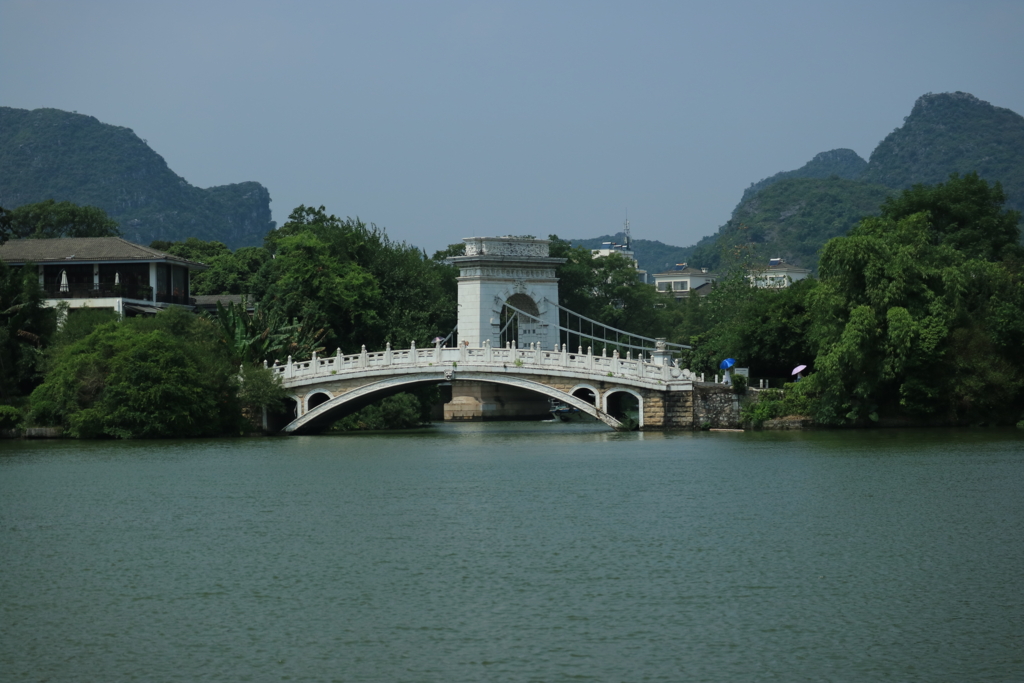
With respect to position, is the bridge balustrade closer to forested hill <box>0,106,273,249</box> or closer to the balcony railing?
the balcony railing

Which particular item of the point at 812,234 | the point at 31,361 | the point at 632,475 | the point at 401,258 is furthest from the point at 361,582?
the point at 812,234

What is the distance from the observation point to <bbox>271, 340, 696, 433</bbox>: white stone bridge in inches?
1314

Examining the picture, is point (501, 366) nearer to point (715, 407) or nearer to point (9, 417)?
point (715, 407)

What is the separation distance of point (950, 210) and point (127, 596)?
29524mm

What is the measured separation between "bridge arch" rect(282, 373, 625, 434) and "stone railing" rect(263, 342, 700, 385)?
29 centimetres

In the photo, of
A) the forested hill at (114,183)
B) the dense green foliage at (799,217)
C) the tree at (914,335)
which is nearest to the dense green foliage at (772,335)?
the tree at (914,335)

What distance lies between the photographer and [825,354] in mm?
32094

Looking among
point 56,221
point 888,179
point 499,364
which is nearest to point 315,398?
point 499,364

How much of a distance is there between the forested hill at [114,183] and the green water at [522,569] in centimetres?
12051

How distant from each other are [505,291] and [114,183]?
11098 centimetres

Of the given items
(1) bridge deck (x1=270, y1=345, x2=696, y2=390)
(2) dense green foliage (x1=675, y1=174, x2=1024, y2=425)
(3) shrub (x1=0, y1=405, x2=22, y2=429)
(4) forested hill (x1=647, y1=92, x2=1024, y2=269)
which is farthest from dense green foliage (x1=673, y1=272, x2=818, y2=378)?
(4) forested hill (x1=647, y1=92, x2=1024, y2=269)

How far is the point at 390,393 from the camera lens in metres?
36.4

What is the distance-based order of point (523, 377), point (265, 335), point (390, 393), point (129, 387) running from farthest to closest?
point (265, 335) → point (390, 393) → point (523, 377) → point (129, 387)

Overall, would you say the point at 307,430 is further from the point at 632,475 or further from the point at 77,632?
the point at 77,632
